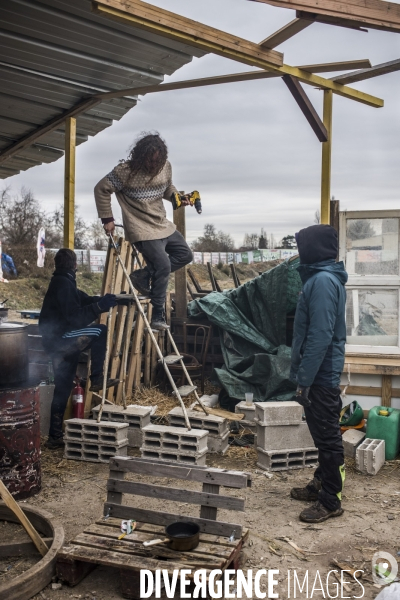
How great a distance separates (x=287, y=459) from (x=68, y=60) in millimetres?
4967

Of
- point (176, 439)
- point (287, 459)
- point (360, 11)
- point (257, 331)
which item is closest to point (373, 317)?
point (257, 331)

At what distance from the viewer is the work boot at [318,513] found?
16.2 feet

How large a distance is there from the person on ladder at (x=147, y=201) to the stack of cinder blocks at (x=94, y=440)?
1.30m

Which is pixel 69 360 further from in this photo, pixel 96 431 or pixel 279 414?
pixel 279 414

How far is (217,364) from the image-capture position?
9.34m

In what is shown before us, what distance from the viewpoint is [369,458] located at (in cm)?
618

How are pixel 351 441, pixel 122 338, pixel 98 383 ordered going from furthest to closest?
pixel 122 338
pixel 98 383
pixel 351 441

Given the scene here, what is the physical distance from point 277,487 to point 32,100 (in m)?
5.56

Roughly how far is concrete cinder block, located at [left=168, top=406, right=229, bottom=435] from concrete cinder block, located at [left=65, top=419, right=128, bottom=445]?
0.57 metres

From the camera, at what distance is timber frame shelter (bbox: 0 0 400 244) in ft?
14.4

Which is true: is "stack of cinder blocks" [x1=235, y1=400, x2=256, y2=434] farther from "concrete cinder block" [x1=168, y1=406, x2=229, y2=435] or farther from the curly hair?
the curly hair

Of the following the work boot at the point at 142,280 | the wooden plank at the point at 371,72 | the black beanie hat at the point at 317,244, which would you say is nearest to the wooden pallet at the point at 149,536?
the black beanie hat at the point at 317,244

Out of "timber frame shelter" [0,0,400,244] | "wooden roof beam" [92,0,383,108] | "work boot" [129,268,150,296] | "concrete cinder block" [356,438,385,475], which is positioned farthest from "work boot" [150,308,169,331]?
"wooden roof beam" [92,0,383,108]

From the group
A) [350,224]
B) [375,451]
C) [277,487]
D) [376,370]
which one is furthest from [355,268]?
[277,487]
